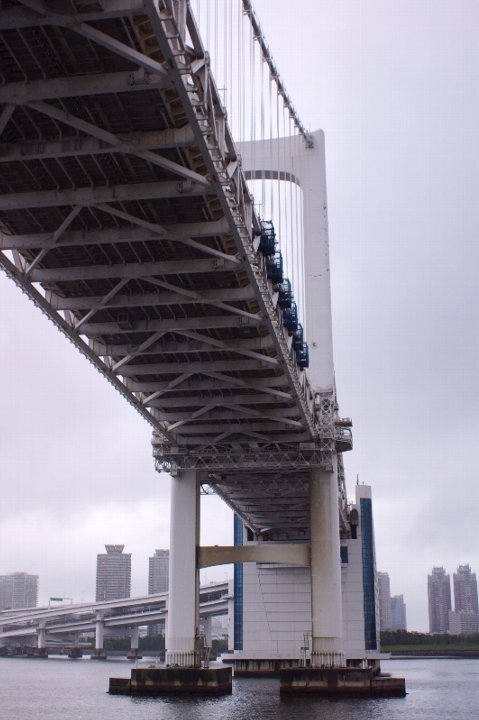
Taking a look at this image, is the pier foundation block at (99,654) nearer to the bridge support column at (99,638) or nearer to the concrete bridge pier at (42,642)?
the bridge support column at (99,638)

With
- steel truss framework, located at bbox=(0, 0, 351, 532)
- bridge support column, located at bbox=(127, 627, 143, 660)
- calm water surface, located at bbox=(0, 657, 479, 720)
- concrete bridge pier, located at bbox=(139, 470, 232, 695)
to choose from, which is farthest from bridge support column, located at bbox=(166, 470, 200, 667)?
bridge support column, located at bbox=(127, 627, 143, 660)

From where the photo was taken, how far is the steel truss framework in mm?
21562

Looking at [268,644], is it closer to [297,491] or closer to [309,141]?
[297,491]

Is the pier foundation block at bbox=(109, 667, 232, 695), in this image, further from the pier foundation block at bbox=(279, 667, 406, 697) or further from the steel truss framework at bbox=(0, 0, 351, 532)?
the steel truss framework at bbox=(0, 0, 351, 532)

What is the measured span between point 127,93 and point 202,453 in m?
32.2

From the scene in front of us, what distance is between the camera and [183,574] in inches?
2044

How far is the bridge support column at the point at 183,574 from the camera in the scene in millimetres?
50750

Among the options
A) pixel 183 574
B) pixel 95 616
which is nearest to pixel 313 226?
pixel 183 574

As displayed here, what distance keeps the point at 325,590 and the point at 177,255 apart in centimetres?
2463

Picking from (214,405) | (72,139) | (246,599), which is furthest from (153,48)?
(246,599)

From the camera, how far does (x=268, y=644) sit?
83.8 m

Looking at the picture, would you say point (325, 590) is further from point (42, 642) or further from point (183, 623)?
point (42, 642)

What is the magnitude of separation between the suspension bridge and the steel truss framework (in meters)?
0.06

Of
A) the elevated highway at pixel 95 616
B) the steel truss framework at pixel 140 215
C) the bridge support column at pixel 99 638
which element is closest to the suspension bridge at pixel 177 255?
the steel truss framework at pixel 140 215
